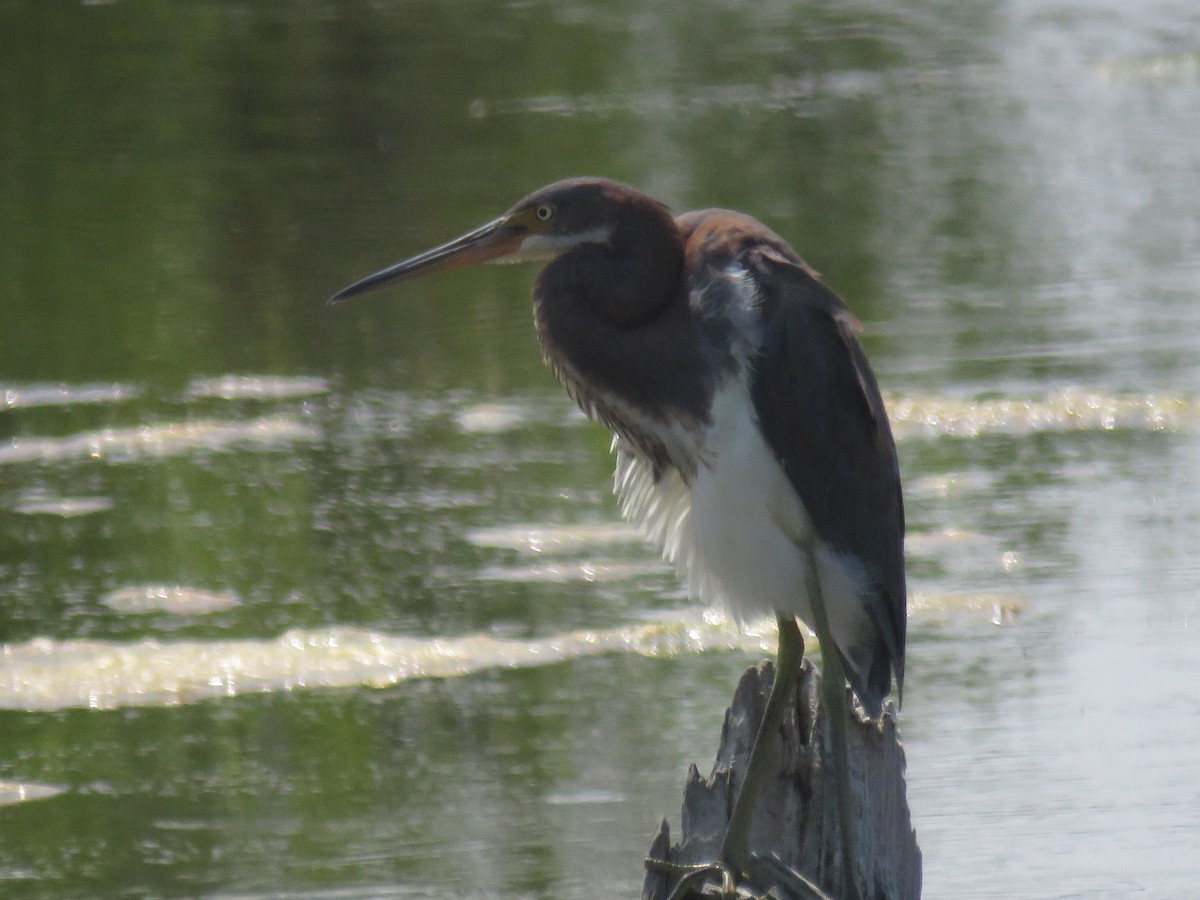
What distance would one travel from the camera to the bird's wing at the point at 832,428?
4242 mm

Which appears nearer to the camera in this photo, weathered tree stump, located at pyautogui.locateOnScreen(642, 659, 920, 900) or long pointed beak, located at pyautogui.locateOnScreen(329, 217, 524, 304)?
weathered tree stump, located at pyautogui.locateOnScreen(642, 659, 920, 900)

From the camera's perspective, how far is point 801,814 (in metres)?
4.15

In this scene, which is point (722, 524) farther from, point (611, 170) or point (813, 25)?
point (813, 25)

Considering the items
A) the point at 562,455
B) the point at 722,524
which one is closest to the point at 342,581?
the point at 562,455

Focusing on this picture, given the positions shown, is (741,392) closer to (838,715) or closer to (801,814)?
(838,715)

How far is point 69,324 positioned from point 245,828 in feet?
15.5

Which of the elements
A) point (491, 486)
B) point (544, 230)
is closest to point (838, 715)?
point (544, 230)

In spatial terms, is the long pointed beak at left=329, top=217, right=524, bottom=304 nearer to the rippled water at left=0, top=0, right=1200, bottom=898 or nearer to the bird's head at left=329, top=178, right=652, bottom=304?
Result: the bird's head at left=329, top=178, right=652, bottom=304

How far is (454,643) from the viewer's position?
20.9ft

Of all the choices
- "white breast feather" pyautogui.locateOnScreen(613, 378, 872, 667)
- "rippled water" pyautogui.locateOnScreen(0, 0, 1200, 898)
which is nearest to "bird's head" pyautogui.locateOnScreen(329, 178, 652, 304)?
"white breast feather" pyautogui.locateOnScreen(613, 378, 872, 667)

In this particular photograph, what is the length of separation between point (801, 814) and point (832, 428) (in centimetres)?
75

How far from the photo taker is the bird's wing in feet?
13.9

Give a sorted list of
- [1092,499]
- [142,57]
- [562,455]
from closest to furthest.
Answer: [1092,499]
[562,455]
[142,57]

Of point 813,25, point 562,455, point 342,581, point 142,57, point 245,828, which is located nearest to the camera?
point 245,828
